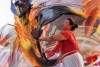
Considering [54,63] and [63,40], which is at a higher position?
[63,40]

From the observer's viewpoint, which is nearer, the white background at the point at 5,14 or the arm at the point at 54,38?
the arm at the point at 54,38

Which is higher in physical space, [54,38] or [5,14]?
[5,14]

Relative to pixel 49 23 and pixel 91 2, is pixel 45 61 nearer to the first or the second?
pixel 49 23

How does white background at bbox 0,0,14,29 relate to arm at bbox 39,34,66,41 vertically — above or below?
above

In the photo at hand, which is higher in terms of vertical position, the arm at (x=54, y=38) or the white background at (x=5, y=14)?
the white background at (x=5, y=14)

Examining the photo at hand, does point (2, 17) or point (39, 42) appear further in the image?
point (2, 17)

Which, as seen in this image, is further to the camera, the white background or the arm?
the white background

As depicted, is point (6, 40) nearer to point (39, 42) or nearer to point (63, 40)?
point (39, 42)

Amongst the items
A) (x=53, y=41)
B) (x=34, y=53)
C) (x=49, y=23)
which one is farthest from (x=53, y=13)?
(x=34, y=53)

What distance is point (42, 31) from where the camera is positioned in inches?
53.3

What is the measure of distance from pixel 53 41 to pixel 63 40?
6 cm

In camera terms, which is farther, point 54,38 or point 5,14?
point 5,14

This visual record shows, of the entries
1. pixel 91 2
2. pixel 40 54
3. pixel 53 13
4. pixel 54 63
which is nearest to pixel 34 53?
pixel 40 54

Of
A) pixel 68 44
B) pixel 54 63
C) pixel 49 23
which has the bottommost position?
pixel 54 63
